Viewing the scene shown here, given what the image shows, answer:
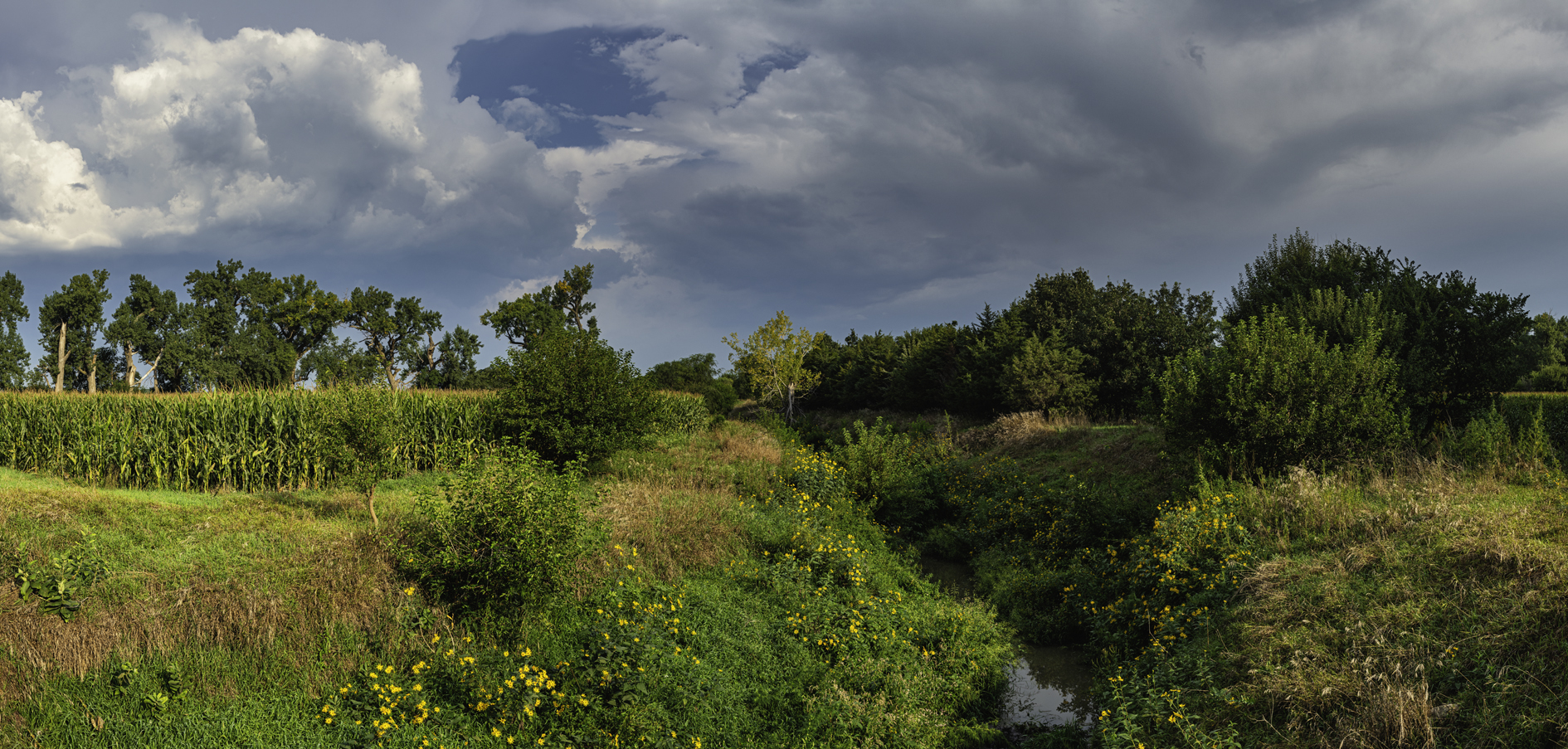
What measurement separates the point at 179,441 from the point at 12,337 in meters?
52.3

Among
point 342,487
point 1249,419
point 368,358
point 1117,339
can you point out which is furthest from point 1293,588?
point 368,358

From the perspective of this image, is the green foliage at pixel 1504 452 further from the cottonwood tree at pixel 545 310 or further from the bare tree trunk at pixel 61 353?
the bare tree trunk at pixel 61 353

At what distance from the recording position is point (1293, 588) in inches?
333

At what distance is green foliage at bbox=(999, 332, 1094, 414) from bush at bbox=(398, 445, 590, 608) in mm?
24961

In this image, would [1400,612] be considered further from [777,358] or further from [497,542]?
[777,358]

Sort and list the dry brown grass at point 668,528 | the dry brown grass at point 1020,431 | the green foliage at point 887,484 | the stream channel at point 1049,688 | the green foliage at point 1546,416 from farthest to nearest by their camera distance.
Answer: the dry brown grass at point 1020,431
the green foliage at point 887,484
the green foliage at point 1546,416
the dry brown grass at point 668,528
the stream channel at point 1049,688

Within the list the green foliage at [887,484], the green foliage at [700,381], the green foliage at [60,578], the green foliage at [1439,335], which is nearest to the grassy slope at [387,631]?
the green foliage at [60,578]

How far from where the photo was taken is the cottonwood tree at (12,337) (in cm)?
4544

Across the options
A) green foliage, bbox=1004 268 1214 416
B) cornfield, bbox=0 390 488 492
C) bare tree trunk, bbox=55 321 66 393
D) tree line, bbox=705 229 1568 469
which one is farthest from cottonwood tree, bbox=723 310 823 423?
bare tree trunk, bbox=55 321 66 393

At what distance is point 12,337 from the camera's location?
4712cm

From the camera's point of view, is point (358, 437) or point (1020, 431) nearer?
point (358, 437)

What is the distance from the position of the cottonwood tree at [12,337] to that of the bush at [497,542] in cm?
5853

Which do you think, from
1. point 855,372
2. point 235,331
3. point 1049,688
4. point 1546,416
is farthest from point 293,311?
point 1546,416

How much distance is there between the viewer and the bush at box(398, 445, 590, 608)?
7.97 meters
